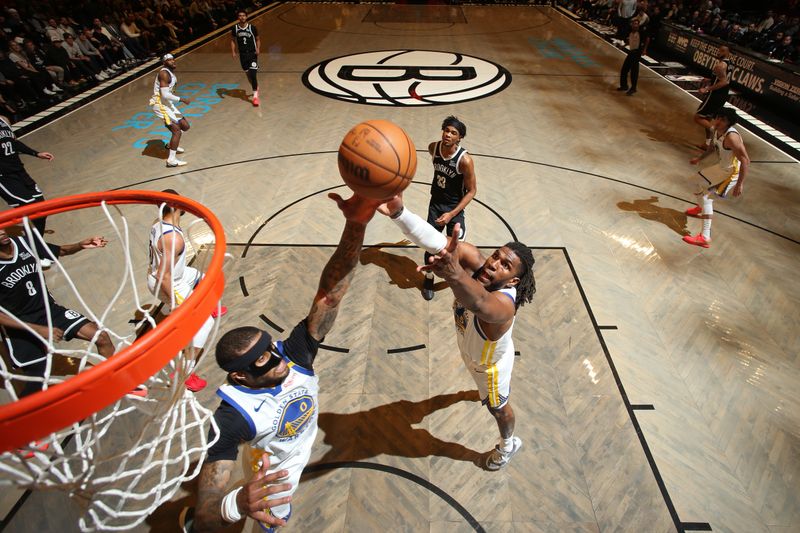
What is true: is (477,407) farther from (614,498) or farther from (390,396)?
(614,498)

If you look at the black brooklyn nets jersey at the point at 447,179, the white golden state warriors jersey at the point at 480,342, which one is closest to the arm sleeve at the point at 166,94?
A: the black brooklyn nets jersey at the point at 447,179

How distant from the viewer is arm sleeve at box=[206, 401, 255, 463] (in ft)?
6.44

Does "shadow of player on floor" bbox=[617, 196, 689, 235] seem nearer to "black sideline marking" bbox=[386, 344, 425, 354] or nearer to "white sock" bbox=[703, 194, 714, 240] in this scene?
"white sock" bbox=[703, 194, 714, 240]

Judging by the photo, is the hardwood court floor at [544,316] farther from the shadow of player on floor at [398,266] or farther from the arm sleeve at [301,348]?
the arm sleeve at [301,348]

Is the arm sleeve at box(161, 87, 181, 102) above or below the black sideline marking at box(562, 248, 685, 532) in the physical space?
above

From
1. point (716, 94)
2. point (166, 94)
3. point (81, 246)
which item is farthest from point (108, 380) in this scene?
point (716, 94)

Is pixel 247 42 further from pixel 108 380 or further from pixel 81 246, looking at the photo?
pixel 108 380

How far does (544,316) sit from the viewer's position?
4609 mm

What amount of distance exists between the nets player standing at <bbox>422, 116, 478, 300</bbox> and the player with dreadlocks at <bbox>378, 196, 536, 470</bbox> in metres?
1.43

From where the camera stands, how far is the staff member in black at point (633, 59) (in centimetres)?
960

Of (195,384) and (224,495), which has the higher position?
(224,495)

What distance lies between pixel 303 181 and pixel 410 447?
484 cm


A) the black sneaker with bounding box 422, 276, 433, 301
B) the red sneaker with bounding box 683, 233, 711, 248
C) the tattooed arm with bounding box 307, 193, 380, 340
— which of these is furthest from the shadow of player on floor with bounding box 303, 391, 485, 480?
the red sneaker with bounding box 683, 233, 711, 248

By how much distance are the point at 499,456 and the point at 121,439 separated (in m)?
2.94
